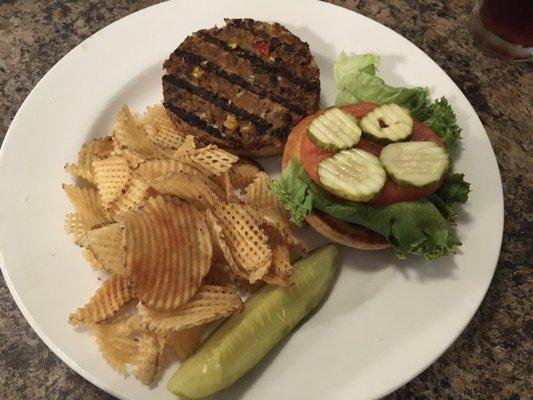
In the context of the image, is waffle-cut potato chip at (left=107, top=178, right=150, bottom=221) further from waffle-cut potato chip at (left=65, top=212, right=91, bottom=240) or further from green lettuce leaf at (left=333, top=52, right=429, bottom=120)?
green lettuce leaf at (left=333, top=52, right=429, bottom=120)

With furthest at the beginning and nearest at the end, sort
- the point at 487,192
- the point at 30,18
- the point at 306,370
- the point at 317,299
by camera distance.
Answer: the point at 30,18, the point at 487,192, the point at 317,299, the point at 306,370

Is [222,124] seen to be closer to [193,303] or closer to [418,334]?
[193,303]

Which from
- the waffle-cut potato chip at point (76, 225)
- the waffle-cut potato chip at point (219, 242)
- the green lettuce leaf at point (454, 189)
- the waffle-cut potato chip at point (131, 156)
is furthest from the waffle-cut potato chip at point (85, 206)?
the green lettuce leaf at point (454, 189)

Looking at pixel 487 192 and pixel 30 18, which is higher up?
pixel 30 18

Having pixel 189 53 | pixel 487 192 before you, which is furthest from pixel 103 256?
pixel 487 192

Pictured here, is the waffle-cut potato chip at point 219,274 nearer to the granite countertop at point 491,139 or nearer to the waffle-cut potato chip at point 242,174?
the waffle-cut potato chip at point 242,174
